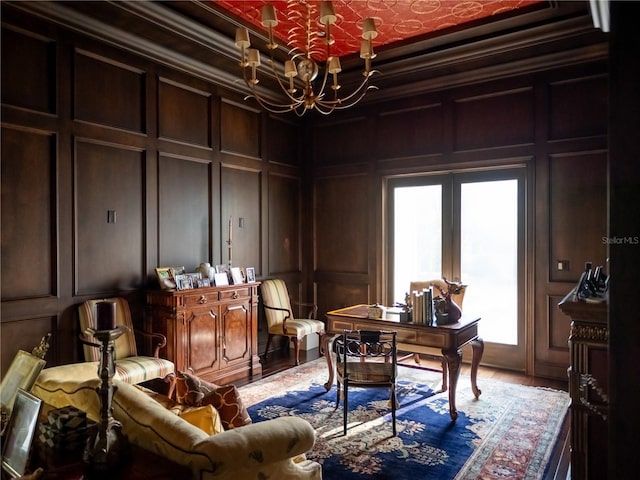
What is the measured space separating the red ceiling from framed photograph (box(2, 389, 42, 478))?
3230 millimetres

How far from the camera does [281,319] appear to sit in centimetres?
507

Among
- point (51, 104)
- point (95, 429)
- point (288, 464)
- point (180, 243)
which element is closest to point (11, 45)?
point (51, 104)

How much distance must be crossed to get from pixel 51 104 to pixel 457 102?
162 inches

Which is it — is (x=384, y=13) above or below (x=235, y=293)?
above

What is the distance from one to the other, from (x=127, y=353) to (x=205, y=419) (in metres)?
2.29

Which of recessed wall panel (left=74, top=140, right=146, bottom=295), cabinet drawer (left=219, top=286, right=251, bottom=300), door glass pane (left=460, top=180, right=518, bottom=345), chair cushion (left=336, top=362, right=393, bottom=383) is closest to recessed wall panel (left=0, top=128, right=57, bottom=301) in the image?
recessed wall panel (left=74, top=140, right=146, bottom=295)

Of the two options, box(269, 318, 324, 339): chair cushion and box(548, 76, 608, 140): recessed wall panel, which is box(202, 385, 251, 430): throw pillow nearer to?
box(269, 318, 324, 339): chair cushion

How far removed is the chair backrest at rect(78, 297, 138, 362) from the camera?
348 centimetres

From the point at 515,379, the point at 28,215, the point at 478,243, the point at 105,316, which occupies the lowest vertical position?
the point at 515,379

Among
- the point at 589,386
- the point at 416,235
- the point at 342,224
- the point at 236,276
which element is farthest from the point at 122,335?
the point at 416,235

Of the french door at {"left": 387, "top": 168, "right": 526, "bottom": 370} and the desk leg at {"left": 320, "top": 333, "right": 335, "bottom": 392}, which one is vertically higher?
the french door at {"left": 387, "top": 168, "right": 526, "bottom": 370}

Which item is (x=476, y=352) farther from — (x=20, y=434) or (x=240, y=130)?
(x=240, y=130)

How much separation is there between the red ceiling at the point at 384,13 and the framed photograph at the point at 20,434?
3230 millimetres

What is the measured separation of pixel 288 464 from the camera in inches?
66.0
